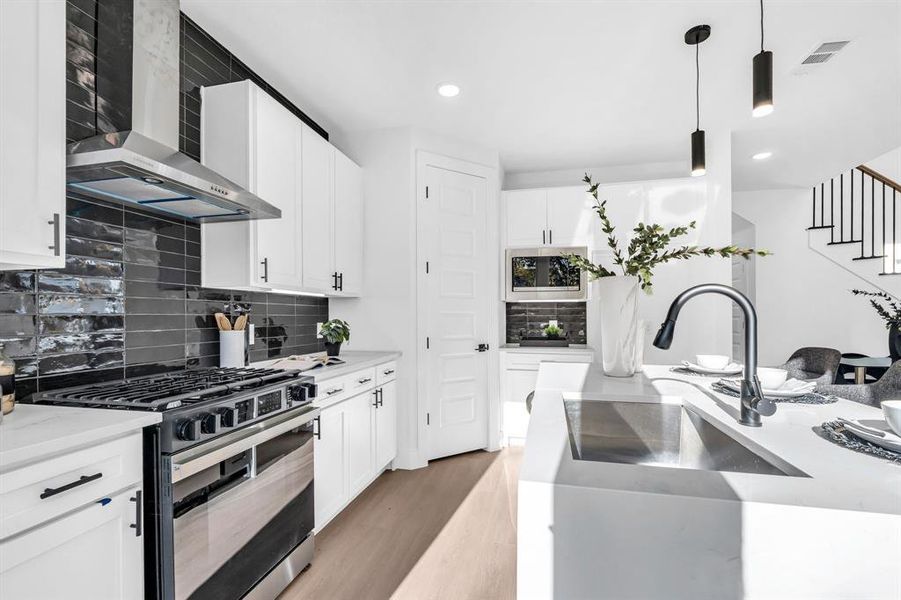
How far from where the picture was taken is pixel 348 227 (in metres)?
3.18

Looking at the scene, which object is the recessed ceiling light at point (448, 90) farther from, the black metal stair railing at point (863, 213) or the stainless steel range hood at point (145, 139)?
the black metal stair railing at point (863, 213)

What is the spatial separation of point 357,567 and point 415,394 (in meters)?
1.42

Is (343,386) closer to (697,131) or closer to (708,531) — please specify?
(708,531)

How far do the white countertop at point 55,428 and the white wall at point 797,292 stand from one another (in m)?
6.42

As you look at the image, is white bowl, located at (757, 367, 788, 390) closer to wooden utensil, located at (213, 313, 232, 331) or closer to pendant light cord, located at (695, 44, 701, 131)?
pendant light cord, located at (695, 44, 701, 131)

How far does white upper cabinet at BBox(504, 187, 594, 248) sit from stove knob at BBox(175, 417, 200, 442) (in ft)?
10.7

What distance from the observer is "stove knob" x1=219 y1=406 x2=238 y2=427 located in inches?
59.7

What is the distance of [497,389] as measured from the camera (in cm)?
387

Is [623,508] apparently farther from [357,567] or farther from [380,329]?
[380,329]

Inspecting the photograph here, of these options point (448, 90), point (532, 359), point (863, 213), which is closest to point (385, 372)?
point (532, 359)

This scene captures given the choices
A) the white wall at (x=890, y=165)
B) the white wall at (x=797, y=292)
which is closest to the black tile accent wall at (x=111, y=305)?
the white wall at (x=797, y=292)

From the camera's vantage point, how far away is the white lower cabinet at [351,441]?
Result: 90.2 inches

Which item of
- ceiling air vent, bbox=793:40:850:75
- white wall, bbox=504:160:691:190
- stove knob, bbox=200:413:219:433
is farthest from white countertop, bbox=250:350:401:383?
ceiling air vent, bbox=793:40:850:75

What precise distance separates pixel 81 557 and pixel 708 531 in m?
1.44
